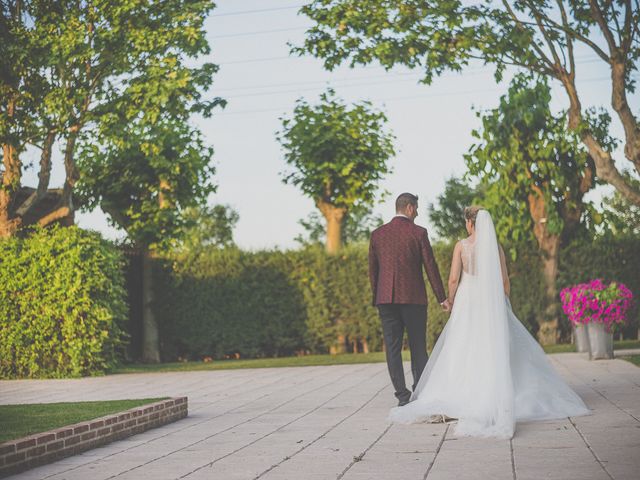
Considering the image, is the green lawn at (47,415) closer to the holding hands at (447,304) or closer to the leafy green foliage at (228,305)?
the holding hands at (447,304)

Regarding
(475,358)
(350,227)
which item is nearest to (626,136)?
(475,358)

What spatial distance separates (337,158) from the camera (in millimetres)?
25281

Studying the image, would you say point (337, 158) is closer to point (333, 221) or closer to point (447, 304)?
point (333, 221)

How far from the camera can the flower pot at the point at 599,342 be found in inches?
599

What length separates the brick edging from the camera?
645cm

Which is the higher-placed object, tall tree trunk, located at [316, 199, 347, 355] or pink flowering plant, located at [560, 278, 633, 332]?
tall tree trunk, located at [316, 199, 347, 355]

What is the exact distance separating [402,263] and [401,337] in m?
0.79

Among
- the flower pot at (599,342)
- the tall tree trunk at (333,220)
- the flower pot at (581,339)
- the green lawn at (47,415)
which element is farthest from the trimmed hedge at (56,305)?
the tall tree trunk at (333,220)

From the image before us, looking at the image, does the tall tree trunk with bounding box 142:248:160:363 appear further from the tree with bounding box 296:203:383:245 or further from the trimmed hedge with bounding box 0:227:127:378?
the tree with bounding box 296:203:383:245

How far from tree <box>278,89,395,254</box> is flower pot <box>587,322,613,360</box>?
35.0 feet

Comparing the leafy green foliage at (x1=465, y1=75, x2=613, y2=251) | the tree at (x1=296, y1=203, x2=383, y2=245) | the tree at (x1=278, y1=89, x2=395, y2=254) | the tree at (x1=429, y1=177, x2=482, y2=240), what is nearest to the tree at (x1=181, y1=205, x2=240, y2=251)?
the tree at (x1=296, y1=203, x2=383, y2=245)

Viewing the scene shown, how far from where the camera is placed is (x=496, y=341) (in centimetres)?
816

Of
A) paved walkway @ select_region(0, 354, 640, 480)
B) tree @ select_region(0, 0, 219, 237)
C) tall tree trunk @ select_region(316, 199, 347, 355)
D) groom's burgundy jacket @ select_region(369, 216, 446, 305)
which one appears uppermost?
tree @ select_region(0, 0, 219, 237)

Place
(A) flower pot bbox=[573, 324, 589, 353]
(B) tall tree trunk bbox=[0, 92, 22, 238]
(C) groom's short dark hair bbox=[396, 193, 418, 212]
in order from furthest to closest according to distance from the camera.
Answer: (B) tall tree trunk bbox=[0, 92, 22, 238] < (A) flower pot bbox=[573, 324, 589, 353] < (C) groom's short dark hair bbox=[396, 193, 418, 212]
